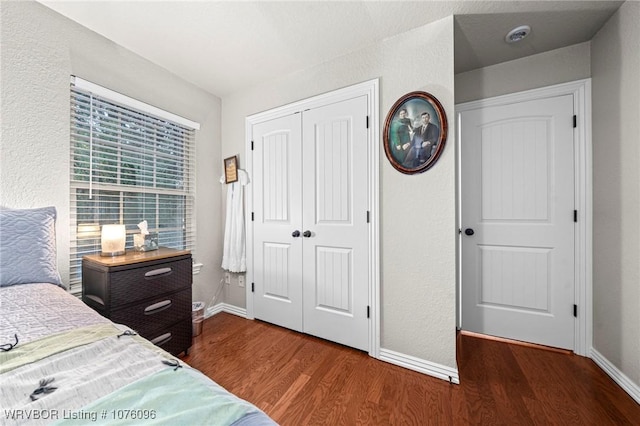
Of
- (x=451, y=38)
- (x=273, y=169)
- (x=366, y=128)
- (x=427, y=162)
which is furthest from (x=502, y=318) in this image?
(x=273, y=169)

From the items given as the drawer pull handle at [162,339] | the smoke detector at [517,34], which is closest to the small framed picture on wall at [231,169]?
the drawer pull handle at [162,339]

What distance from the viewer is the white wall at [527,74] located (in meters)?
1.94

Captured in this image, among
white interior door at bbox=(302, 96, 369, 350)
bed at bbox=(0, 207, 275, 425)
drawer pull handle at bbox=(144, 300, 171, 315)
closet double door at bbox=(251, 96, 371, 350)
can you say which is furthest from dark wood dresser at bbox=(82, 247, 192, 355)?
white interior door at bbox=(302, 96, 369, 350)

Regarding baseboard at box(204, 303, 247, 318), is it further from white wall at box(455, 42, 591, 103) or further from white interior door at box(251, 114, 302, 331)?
white wall at box(455, 42, 591, 103)

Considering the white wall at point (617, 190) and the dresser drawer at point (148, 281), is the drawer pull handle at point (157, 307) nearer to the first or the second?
the dresser drawer at point (148, 281)

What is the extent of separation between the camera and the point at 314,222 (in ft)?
7.30

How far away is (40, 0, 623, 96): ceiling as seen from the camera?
160 centimetres

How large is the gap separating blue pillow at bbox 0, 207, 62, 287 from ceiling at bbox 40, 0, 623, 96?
1409 millimetres

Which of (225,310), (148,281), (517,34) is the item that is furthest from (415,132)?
(225,310)

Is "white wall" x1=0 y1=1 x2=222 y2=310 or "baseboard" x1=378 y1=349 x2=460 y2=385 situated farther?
"baseboard" x1=378 y1=349 x2=460 y2=385

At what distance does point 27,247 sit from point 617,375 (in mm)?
3565

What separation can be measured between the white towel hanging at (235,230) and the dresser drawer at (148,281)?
2.25ft

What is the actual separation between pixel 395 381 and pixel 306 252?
3.82 feet

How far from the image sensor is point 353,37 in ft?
6.20
